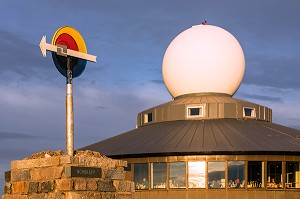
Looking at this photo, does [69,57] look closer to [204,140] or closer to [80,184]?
[80,184]

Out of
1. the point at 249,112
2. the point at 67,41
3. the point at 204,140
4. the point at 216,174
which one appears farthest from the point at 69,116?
the point at 249,112

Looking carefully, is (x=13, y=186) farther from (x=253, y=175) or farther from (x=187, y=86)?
(x=187, y=86)

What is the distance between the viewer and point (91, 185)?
1391 cm

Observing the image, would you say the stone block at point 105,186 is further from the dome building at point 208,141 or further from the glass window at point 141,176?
the glass window at point 141,176

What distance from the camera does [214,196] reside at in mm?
36000

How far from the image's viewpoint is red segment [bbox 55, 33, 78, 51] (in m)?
14.8

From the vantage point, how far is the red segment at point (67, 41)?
48.6ft

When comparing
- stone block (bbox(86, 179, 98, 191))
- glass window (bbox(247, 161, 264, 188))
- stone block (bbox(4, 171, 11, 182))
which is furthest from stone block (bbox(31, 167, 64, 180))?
glass window (bbox(247, 161, 264, 188))

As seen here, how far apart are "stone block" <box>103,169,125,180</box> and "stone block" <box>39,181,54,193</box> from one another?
1546 mm

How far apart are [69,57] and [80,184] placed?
137 inches

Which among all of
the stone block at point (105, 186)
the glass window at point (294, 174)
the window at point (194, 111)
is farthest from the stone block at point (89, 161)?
the window at point (194, 111)

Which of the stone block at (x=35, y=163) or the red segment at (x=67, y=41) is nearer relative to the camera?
the stone block at (x=35, y=163)

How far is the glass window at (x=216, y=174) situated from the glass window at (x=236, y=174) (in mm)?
447

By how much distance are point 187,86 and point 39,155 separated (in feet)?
102
